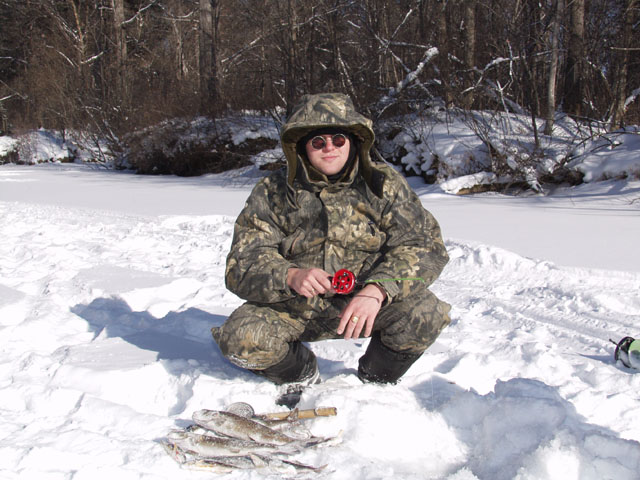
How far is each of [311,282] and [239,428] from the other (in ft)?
1.90

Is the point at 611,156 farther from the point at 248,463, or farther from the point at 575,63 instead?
the point at 248,463

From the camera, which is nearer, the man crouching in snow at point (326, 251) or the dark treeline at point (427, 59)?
the man crouching in snow at point (326, 251)

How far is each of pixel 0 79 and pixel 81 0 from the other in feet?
32.1

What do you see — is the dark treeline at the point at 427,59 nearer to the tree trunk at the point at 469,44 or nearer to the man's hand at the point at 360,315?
the tree trunk at the point at 469,44

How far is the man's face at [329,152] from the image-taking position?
219 cm

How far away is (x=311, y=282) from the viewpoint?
1964 mm

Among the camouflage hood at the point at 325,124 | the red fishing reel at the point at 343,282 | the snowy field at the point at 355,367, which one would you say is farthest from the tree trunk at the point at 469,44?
the red fishing reel at the point at 343,282

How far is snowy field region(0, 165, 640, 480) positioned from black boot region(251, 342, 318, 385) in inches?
3.3

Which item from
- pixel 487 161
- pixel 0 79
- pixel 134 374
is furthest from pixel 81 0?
pixel 134 374

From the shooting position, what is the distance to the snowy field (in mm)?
1698

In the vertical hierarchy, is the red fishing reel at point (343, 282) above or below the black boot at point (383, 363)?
above

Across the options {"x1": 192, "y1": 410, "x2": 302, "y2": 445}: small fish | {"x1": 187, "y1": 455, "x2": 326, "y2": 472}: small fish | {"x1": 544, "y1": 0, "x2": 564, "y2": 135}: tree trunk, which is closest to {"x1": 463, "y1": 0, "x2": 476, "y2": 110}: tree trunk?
{"x1": 544, "y1": 0, "x2": 564, "y2": 135}: tree trunk

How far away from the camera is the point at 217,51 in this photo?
46.3 ft

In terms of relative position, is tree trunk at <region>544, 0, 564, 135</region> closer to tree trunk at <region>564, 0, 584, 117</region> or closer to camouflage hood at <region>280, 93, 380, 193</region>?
tree trunk at <region>564, 0, 584, 117</region>
